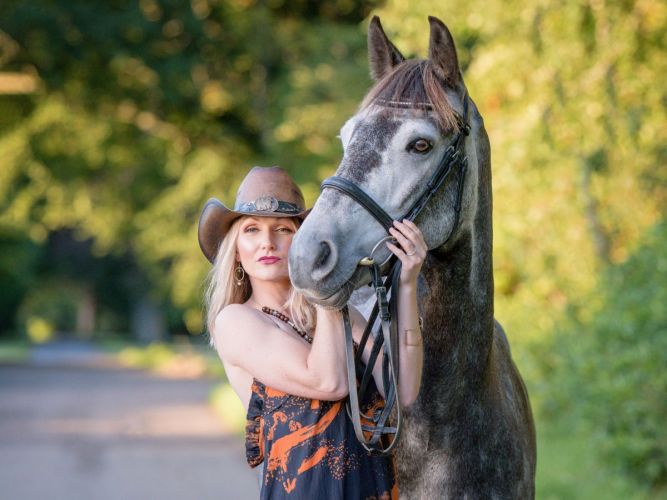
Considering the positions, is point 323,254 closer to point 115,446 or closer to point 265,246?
point 265,246

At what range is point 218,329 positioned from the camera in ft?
11.2

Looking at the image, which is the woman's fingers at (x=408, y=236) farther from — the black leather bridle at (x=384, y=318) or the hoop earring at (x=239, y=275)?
the hoop earring at (x=239, y=275)

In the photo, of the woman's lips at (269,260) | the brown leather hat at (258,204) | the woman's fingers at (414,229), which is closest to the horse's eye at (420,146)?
the woman's fingers at (414,229)

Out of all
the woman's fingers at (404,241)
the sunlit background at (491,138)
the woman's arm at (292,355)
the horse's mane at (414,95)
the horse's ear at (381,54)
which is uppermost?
the sunlit background at (491,138)

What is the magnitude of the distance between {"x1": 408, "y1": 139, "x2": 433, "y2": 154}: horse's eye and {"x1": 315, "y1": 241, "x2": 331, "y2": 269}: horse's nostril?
0.45 m

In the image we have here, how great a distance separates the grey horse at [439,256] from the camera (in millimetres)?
3113

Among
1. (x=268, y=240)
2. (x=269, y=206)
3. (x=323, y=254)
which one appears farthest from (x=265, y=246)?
(x=323, y=254)

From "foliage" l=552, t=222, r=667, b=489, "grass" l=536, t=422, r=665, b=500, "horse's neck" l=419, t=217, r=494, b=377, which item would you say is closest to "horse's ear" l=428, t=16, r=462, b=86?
"horse's neck" l=419, t=217, r=494, b=377

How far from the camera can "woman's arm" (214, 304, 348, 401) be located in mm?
3184

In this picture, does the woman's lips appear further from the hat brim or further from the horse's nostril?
the horse's nostril

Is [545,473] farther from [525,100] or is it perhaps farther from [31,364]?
[31,364]

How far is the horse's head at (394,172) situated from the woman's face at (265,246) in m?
0.41

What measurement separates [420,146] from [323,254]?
0.50 m

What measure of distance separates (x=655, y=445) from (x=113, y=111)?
13.4 m
